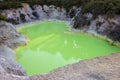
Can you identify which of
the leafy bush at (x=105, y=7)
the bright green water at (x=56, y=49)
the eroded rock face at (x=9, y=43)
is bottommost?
the bright green water at (x=56, y=49)

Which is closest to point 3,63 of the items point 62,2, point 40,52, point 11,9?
point 40,52

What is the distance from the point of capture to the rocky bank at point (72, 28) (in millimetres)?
11886

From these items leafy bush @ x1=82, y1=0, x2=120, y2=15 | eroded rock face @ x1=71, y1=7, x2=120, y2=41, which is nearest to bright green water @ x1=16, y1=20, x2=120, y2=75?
eroded rock face @ x1=71, y1=7, x2=120, y2=41

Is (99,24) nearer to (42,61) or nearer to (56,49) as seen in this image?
(56,49)

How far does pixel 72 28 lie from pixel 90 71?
19021 mm

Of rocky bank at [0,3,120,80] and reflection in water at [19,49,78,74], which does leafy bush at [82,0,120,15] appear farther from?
reflection in water at [19,49,78,74]

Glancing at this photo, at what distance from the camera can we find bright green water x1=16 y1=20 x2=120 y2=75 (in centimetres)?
1836

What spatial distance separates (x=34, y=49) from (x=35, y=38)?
468 centimetres

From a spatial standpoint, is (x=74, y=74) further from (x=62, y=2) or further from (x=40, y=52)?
(x=62, y=2)

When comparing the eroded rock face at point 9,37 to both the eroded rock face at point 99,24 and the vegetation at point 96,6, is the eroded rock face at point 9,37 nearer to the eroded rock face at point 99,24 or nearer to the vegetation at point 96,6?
the eroded rock face at point 99,24

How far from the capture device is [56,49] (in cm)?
2214

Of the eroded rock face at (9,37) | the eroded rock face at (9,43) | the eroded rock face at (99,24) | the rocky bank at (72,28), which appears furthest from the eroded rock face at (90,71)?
the eroded rock face at (9,37)

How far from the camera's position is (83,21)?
97.5ft

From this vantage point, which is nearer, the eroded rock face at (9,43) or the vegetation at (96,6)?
the eroded rock face at (9,43)
